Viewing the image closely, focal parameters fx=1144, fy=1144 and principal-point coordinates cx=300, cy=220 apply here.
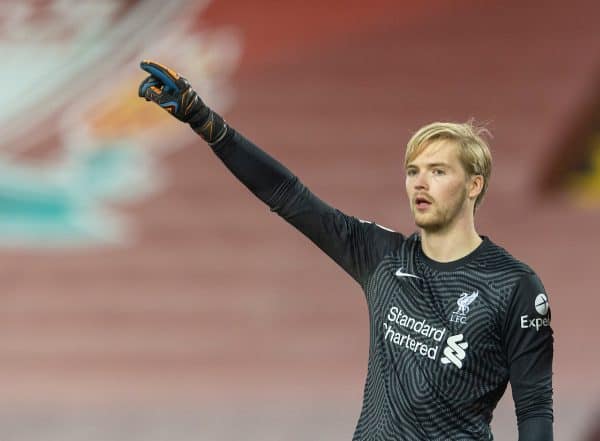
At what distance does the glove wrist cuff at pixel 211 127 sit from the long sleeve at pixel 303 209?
0.02 metres

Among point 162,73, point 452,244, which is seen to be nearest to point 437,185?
point 452,244

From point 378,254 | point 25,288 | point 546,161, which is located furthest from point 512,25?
point 378,254

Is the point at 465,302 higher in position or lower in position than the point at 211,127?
lower

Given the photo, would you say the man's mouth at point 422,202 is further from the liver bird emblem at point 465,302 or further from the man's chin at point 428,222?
the liver bird emblem at point 465,302

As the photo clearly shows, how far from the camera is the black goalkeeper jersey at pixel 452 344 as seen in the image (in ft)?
7.99

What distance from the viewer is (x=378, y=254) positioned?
8.77 feet

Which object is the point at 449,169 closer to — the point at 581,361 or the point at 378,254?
the point at 378,254

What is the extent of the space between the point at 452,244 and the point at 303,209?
1.16 feet

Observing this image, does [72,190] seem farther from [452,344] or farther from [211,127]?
[452,344]

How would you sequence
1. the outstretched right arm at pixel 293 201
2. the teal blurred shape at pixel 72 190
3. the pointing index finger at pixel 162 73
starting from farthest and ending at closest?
1. the teal blurred shape at pixel 72 190
2. the outstretched right arm at pixel 293 201
3. the pointing index finger at pixel 162 73

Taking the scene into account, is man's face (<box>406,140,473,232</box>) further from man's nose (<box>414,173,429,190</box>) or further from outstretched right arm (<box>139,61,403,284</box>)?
outstretched right arm (<box>139,61,403,284</box>)

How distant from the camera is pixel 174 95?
2.54 m

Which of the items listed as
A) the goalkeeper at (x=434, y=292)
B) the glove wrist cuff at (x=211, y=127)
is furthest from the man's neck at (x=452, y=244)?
the glove wrist cuff at (x=211, y=127)

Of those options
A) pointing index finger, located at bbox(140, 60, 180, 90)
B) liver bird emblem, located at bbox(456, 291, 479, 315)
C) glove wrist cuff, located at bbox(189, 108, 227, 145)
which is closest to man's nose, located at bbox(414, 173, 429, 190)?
liver bird emblem, located at bbox(456, 291, 479, 315)
